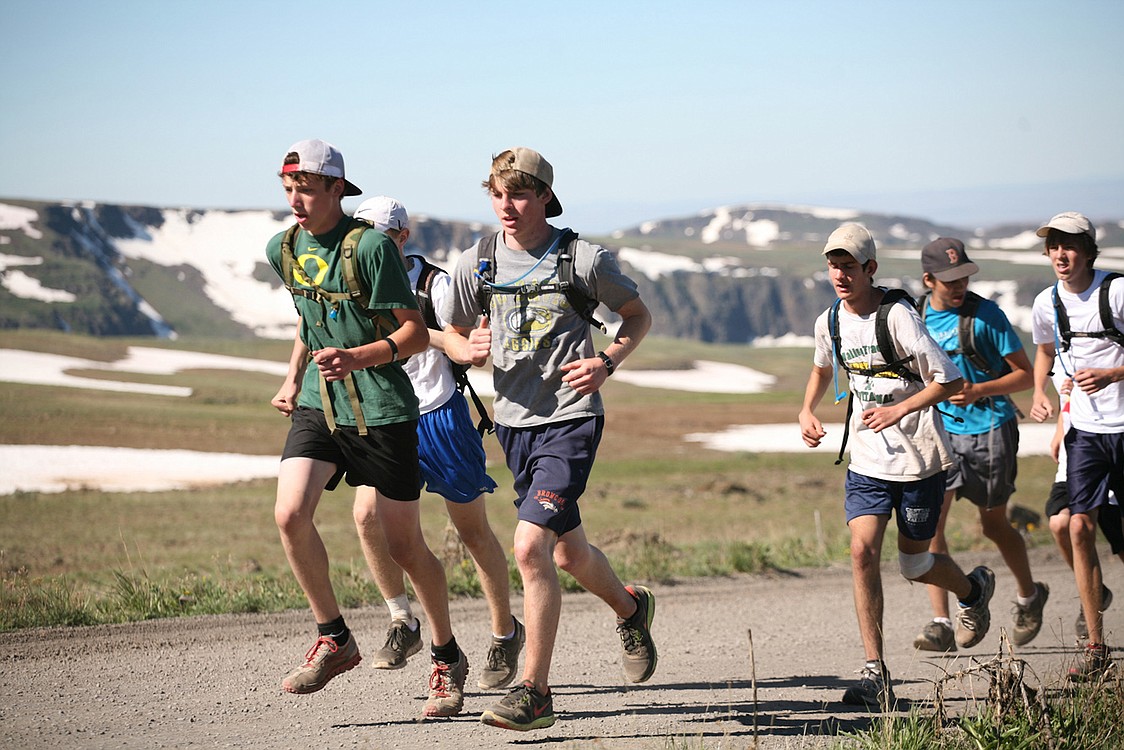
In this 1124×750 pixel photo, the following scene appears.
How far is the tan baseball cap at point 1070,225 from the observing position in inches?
285

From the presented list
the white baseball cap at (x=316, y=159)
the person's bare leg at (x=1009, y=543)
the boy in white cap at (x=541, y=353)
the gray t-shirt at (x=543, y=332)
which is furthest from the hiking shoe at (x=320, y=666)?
the person's bare leg at (x=1009, y=543)

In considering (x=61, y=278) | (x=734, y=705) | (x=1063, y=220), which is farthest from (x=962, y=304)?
(x=61, y=278)

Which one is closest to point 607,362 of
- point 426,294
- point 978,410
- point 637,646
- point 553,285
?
point 553,285

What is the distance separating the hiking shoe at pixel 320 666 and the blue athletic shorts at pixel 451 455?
40.3 inches

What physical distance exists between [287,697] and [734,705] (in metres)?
2.31

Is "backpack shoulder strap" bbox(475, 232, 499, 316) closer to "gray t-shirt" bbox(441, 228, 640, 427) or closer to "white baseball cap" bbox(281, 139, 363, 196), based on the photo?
"gray t-shirt" bbox(441, 228, 640, 427)

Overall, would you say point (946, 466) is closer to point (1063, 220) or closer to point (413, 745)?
point (1063, 220)

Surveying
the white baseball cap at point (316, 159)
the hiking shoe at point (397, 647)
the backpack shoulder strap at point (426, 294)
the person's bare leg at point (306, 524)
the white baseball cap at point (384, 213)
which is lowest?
the hiking shoe at point (397, 647)

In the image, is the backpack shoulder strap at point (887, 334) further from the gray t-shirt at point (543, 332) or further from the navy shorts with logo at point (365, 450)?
the navy shorts with logo at point (365, 450)

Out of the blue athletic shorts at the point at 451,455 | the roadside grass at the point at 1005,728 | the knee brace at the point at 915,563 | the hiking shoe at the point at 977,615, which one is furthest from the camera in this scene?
the hiking shoe at the point at 977,615

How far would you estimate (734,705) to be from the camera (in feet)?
21.5

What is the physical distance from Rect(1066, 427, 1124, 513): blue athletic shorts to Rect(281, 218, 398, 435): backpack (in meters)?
4.07

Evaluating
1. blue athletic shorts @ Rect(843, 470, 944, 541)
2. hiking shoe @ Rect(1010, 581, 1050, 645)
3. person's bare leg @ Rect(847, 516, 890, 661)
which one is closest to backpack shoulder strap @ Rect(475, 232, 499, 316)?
blue athletic shorts @ Rect(843, 470, 944, 541)

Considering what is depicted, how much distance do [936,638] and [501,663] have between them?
123 inches
